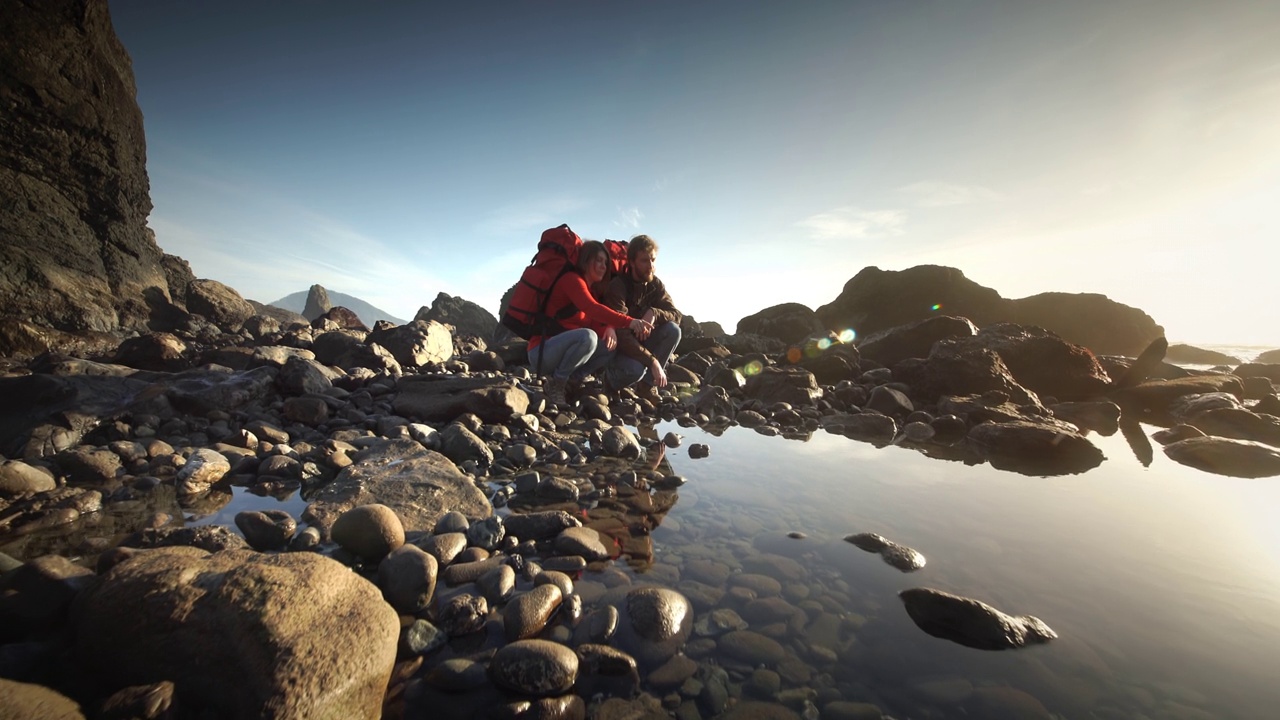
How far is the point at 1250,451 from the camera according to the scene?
263 inches

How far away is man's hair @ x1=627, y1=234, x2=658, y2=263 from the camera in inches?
295

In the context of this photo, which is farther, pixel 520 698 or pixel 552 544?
pixel 552 544

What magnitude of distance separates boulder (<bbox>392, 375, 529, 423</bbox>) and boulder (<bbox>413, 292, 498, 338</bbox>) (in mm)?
23901

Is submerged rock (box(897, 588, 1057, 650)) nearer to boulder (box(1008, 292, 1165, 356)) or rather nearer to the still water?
the still water

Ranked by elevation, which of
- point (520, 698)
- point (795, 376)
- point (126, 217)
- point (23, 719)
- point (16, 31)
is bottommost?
point (520, 698)

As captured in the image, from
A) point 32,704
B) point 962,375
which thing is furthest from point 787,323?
point 32,704

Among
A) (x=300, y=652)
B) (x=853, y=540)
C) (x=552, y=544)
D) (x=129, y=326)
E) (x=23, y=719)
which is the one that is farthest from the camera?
(x=129, y=326)

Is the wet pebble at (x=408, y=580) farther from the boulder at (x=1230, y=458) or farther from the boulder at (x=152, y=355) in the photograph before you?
the boulder at (x=1230, y=458)

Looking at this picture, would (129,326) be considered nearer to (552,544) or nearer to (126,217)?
(126,217)

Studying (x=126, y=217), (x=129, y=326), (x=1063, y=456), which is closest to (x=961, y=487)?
(x=1063, y=456)

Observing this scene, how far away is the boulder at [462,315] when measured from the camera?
30.1 m

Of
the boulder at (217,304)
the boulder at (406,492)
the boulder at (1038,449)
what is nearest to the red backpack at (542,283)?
the boulder at (406,492)

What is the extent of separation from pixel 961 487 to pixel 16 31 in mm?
21957

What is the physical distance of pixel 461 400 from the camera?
238 inches
